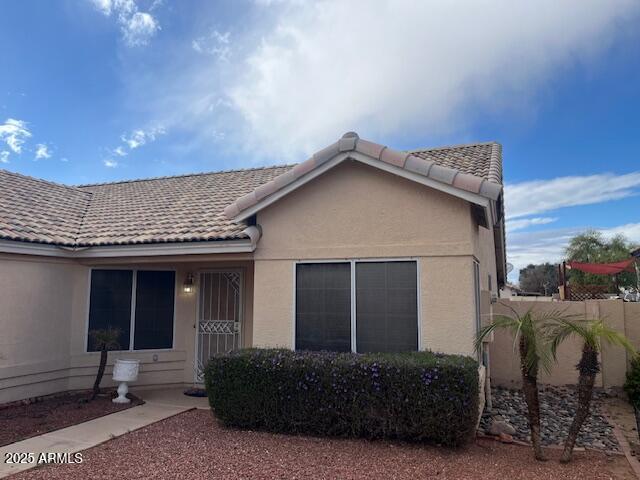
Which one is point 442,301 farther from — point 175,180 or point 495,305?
point 175,180

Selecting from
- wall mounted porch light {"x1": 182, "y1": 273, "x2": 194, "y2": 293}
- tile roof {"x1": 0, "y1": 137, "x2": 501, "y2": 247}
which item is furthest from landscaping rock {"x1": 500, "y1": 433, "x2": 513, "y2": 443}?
wall mounted porch light {"x1": 182, "y1": 273, "x2": 194, "y2": 293}

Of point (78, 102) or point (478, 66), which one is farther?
point (78, 102)

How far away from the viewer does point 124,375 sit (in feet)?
33.7

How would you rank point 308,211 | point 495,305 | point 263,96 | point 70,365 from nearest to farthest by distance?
point 308,211 → point 70,365 → point 495,305 → point 263,96

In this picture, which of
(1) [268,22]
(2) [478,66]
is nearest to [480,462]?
(2) [478,66]

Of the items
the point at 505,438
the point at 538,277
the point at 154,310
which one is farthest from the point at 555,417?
the point at 538,277

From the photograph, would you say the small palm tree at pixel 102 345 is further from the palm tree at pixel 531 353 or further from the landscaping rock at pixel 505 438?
the landscaping rock at pixel 505 438

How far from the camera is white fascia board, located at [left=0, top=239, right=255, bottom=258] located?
9.51 metres

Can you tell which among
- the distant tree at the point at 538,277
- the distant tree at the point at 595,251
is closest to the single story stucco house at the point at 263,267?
the distant tree at the point at 595,251

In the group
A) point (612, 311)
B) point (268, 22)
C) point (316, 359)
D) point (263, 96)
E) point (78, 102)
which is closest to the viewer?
point (316, 359)

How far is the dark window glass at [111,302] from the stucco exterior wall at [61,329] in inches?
6.5

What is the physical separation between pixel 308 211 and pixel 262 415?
3.96 meters

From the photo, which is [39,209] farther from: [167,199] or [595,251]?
[595,251]

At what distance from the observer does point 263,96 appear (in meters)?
16.5
